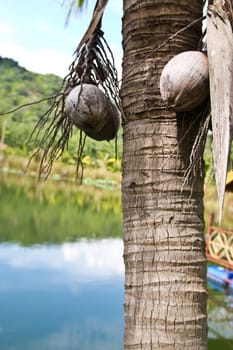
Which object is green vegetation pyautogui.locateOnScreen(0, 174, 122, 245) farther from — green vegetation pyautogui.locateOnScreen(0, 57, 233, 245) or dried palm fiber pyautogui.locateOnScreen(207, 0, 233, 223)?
dried palm fiber pyautogui.locateOnScreen(207, 0, 233, 223)

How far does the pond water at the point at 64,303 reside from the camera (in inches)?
217

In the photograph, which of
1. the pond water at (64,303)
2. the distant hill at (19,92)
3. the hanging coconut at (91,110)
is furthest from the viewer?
the distant hill at (19,92)

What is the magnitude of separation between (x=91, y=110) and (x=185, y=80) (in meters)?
0.20

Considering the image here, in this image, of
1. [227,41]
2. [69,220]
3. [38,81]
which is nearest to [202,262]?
[227,41]

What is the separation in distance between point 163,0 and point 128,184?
1.13 ft

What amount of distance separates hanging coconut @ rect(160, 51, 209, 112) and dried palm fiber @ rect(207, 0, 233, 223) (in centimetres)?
2

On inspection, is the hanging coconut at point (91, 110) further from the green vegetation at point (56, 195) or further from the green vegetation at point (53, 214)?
the green vegetation at point (53, 214)

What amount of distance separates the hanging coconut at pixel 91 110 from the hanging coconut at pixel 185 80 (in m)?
0.15

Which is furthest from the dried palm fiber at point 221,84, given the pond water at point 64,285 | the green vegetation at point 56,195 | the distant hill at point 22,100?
the distant hill at point 22,100

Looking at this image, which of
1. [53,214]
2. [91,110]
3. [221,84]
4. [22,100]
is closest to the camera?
[221,84]

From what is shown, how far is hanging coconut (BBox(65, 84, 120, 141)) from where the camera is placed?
97 centimetres

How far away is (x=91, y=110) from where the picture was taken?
0.96m

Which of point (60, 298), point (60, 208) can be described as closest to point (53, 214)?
point (60, 208)

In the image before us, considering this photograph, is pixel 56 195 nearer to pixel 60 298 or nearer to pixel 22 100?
pixel 60 298
